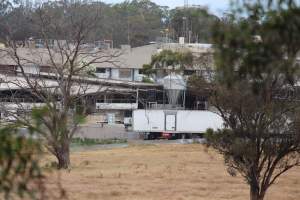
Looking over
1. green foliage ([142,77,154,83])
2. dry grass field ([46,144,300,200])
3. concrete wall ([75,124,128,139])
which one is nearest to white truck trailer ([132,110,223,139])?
concrete wall ([75,124,128,139])

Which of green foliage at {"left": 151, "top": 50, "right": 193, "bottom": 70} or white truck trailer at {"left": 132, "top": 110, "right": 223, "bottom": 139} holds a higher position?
green foliage at {"left": 151, "top": 50, "right": 193, "bottom": 70}

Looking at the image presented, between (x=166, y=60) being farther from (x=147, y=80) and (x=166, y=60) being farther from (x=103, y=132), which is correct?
(x=103, y=132)

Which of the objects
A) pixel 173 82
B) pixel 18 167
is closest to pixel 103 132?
pixel 173 82

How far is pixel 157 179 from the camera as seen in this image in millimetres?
24109

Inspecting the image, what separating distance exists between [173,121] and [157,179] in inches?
828

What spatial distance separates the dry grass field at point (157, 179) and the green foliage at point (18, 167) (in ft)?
39.8

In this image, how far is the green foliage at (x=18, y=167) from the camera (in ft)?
11.6

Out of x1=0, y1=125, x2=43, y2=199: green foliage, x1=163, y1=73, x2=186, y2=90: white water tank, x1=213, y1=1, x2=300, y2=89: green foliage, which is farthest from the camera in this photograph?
x1=163, y1=73, x2=186, y2=90: white water tank

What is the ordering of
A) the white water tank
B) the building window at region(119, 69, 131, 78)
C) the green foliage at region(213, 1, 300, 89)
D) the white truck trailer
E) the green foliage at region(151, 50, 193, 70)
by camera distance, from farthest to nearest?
1. the building window at region(119, 69, 131, 78)
2. the green foliage at region(151, 50, 193, 70)
3. the white water tank
4. the white truck trailer
5. the green foliage at region(213, 1, 300, 89)

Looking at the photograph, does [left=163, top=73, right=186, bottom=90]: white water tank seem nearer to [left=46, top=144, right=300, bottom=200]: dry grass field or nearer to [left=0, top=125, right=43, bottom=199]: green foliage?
[left=46, top=144, right=300, bottom=200]: dry grass field

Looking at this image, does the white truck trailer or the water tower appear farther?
the water tower

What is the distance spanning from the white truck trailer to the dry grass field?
8257 mm

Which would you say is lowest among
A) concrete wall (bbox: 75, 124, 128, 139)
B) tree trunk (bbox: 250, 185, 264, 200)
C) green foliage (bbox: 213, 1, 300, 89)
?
concrete wall (bbox: 75, 124, 128, 139)

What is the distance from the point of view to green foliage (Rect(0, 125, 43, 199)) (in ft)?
11.6
